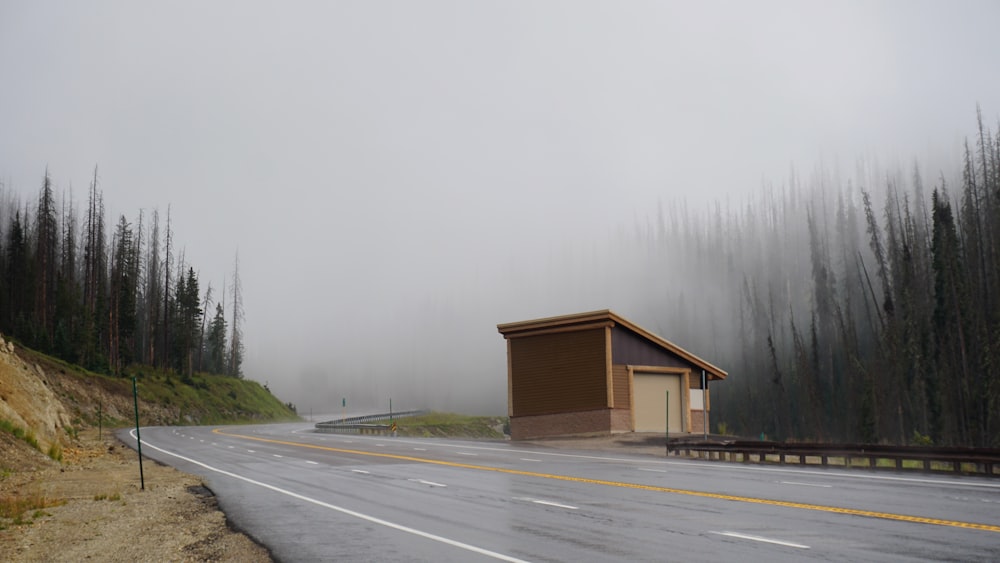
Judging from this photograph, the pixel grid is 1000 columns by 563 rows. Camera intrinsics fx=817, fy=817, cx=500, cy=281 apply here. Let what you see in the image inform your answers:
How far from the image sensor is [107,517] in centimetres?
1577

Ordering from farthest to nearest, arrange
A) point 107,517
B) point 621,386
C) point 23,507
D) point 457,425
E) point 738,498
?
1. point 457,425
2. point 621,386
3. point 23,507
4. point 738,498
5. point 107,517

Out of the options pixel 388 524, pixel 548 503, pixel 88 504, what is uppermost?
pixel 388 524

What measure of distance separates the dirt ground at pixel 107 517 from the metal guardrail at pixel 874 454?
2024 cm

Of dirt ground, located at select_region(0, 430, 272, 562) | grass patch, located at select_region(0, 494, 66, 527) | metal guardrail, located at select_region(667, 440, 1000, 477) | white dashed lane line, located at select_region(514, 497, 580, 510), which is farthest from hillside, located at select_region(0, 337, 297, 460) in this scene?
metal guardrail, located at select_region(667, 440, 1000, 477)

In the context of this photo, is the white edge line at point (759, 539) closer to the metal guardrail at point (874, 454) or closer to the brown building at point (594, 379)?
the metal guardrail at point (874, 454)

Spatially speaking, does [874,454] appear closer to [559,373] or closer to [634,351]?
[634,351]

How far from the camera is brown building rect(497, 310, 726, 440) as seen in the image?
4491 cm

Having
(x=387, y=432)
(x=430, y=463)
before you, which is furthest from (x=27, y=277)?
(x=430, y=463)

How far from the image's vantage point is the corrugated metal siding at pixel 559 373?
45.1 m

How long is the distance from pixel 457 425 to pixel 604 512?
89.4 meters

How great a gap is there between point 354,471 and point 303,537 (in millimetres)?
13178

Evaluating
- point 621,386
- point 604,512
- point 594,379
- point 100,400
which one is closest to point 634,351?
point 621,386

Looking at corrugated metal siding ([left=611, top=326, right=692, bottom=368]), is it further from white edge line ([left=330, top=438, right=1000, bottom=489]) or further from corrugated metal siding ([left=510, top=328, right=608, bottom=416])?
white edge line ([left=330, top=438, right=1000, bottom=489])

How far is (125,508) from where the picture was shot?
677 inches
